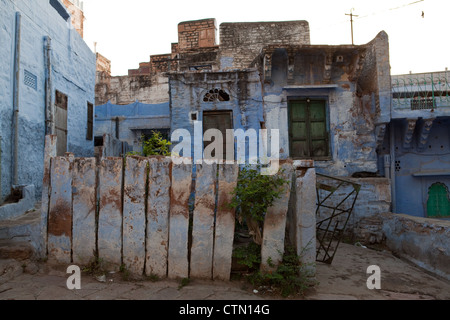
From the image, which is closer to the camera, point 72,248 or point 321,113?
point 72,248

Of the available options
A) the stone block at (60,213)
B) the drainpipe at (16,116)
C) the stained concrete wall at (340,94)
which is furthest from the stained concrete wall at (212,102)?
the stone block at (60,213)

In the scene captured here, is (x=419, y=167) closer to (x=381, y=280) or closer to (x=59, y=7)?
(x=381, y=280)

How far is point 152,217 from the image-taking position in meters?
4.06

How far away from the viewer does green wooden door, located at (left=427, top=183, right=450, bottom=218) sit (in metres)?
9.40

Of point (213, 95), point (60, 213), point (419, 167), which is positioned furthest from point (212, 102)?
point (419, 167)

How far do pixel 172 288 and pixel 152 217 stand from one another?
0.94 m

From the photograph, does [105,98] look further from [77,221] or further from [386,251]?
[386,251]

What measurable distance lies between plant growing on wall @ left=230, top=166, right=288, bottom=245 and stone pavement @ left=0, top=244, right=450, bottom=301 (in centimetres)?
87

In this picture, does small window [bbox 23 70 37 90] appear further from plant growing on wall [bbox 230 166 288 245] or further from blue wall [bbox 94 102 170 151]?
plant growing on wall [bbox 230 166 288 245]

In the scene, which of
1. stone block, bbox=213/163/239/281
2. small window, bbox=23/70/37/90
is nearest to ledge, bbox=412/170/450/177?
stone block, bbox=213/163/239/281

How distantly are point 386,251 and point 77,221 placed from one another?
677 cm

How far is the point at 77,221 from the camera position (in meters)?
4.14

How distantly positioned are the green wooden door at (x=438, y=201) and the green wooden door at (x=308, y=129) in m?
3.70
